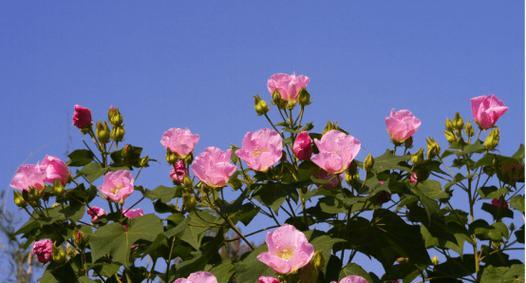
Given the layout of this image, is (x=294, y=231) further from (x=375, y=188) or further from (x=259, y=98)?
(x=259, y=98)

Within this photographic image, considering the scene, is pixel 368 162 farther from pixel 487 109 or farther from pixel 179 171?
pixel 179 171

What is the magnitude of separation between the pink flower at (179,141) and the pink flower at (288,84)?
0.30 m

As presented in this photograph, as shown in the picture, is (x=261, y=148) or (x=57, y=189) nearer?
(x=261, y=148)

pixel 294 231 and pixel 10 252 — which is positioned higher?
pixel 294 231

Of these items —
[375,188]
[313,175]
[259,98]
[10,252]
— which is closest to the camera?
[375,188]

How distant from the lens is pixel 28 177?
2.65 metres

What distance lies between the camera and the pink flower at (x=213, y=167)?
7.71ft

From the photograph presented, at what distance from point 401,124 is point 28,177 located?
4.04ft

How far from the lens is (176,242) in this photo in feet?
8.53

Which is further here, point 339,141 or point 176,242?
point 176,242

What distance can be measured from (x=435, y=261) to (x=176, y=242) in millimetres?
917

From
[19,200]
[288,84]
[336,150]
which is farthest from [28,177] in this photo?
[336,150]

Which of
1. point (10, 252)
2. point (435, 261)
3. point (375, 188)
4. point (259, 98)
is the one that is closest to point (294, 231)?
point (375, 188)

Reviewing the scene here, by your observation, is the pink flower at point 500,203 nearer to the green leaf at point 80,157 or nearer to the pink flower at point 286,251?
the pink flower at point 286,251
